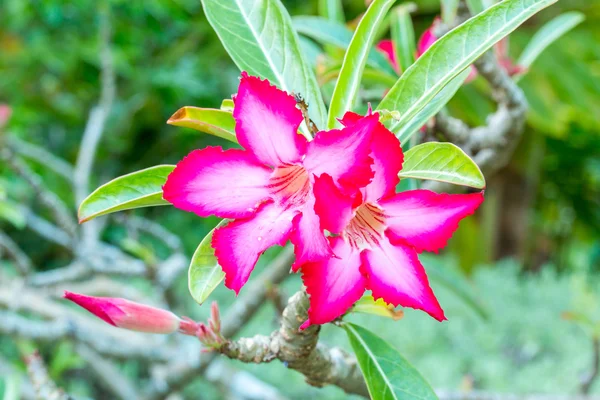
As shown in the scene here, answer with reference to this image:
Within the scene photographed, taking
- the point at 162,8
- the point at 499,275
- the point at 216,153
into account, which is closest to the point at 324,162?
the point at 216,153

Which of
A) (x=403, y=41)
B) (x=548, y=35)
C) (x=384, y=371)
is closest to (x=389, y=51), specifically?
(x=403, y=41)

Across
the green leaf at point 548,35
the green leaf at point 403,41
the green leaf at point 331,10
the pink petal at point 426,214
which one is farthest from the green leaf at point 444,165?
the green leaf at point 331,10

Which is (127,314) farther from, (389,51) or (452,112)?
(452,112)

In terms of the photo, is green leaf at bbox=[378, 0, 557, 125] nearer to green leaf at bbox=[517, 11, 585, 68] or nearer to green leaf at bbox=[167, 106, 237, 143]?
green leaf at bbox=[167, 106, 237, 143]

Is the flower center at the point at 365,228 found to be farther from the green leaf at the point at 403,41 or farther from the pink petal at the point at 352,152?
the green leaf at the point at 403,41

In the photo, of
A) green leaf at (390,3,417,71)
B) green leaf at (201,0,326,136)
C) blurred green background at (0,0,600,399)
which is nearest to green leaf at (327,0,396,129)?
green leaf at (201,0,326,136)

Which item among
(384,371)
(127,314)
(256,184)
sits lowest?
(384,371)
